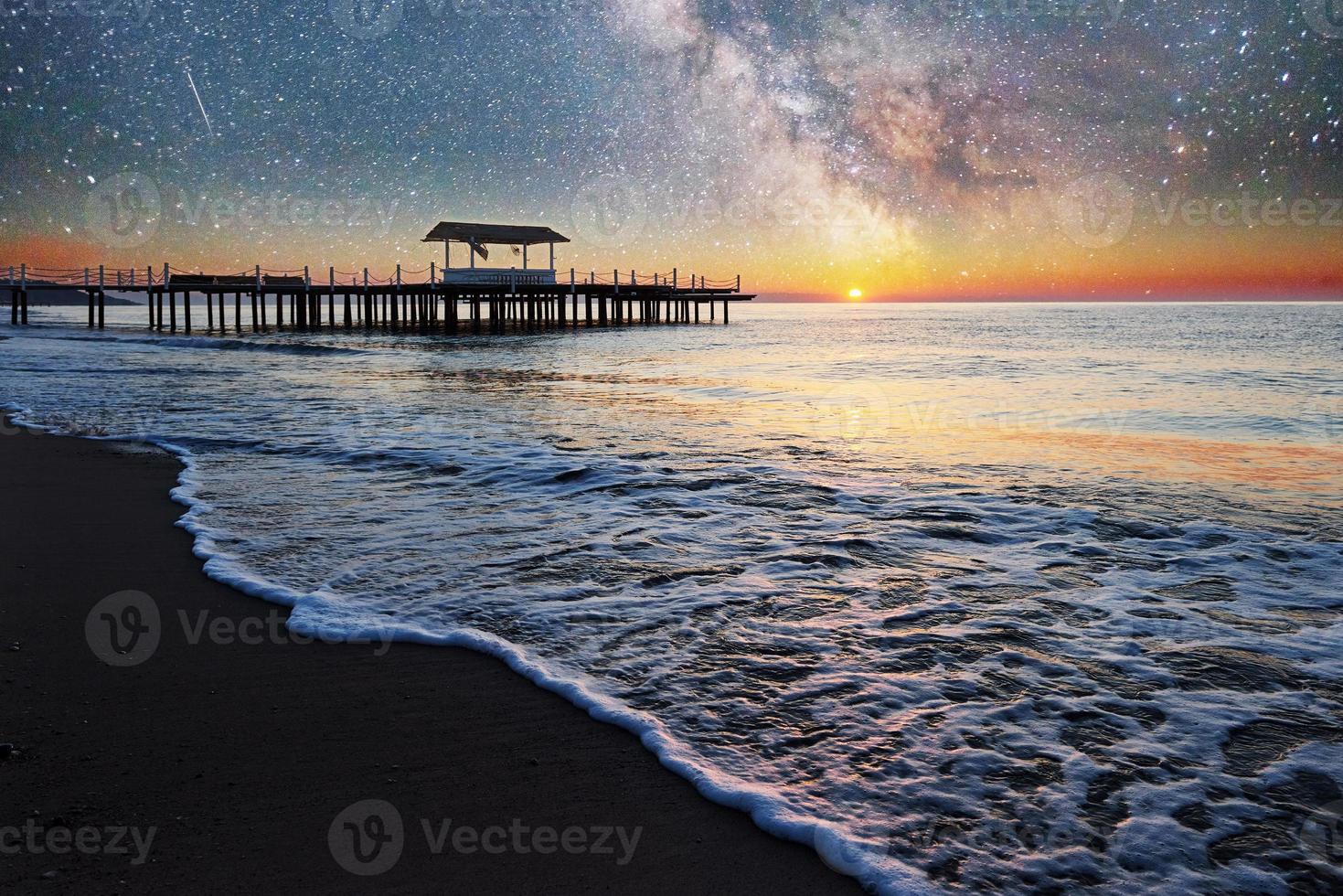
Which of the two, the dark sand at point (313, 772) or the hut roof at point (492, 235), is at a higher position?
the hut roof at point (492, 235)

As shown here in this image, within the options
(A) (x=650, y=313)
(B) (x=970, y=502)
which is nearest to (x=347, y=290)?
(A) (x=650, y=313)

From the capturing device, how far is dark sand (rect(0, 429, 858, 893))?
2213 mm

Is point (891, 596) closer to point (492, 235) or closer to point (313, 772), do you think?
point (313, 772)

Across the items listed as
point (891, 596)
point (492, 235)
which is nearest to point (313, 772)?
point (891, 596)

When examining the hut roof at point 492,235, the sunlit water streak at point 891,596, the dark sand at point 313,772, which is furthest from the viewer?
the hut roof at point 492,235

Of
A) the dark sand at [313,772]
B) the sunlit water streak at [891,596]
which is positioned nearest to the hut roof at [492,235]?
the sunlit water streak at [891,596]

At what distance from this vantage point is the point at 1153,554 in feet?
18.2

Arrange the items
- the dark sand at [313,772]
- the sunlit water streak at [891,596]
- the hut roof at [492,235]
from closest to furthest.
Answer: the dark sand at [313,772], the sunlit water streak at [891,596], the hut roof at [492,235]

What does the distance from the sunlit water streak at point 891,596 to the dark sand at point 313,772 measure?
0.66 ft

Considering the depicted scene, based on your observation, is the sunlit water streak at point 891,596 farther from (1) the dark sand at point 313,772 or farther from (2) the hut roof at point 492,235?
(2) the hut roof at point 492,235

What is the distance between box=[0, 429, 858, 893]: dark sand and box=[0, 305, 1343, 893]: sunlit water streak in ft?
0.66

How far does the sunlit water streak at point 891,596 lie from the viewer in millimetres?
2566

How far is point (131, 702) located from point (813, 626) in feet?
9.18

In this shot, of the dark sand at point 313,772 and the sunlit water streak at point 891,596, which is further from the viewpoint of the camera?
the sunlit water streak at point 891,596
